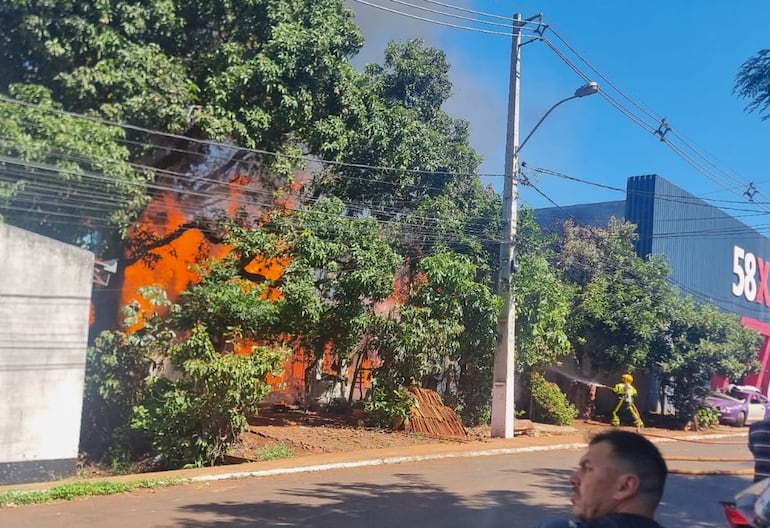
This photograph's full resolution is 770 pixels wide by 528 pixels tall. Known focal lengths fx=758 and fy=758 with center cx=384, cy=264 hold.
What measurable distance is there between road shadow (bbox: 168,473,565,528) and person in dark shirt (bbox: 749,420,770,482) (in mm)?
3970

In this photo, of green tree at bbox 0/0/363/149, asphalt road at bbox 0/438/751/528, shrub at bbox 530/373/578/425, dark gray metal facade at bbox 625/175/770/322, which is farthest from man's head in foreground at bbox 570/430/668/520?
dark gray metal facade at bbox 625/175/770/322

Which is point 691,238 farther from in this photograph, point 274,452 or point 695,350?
point 274,452

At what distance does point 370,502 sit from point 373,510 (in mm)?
578

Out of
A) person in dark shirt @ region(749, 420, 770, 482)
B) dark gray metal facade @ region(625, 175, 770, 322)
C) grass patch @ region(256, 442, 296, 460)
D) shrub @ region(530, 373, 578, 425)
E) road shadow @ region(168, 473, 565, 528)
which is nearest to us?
person in dark shirt @ region(749, 420, 770, 482)

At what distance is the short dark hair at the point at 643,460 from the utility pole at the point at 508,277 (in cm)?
1513

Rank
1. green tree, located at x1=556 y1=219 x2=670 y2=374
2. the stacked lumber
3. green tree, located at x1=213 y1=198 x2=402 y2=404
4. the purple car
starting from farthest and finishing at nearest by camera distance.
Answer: the purple car
green tree, located at x1=556 y1=219 x2=670 y2=374
the stacked lumber
green tree, located at x1=213 y1=198 x2=402 y2=404

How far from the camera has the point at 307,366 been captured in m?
18.7

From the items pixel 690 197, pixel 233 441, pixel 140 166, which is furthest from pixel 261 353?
pixel 690 197

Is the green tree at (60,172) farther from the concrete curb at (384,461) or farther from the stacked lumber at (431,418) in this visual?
the stacked lumber at (431,418)

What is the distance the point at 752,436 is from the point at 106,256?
13763 mm

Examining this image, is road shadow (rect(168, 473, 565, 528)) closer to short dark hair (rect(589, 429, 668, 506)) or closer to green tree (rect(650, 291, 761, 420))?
short dark hair (rect(589, 429, 668, 506))

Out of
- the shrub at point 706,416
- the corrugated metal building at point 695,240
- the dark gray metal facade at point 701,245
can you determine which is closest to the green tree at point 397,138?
the dark gray metal facade at point 701,245

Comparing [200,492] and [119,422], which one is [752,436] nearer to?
[200,492]

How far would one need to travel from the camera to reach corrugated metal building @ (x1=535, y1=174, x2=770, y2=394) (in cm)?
2767
